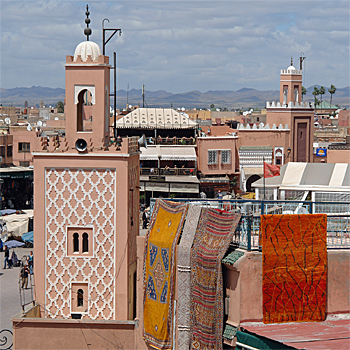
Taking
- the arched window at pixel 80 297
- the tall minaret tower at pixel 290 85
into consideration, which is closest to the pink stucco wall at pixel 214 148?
the tall minaret tower at pixel 290 85

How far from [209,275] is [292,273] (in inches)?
58.9

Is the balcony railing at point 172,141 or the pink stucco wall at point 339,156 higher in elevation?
the balcony railing at point 172,141

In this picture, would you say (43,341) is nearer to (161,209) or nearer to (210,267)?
(161,209)

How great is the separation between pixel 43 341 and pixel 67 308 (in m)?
1.07

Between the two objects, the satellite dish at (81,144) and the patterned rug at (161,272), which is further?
the satellite dish at (81,144)

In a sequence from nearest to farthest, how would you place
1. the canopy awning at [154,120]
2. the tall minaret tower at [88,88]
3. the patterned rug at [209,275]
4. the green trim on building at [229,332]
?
1. the green trim on building at [229,332]
2. the patterned rug at [209,275]
3. the tall minaret tower at [88,88]
4. the canopy awning at [154,120]

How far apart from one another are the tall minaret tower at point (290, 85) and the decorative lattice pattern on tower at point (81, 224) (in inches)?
1350

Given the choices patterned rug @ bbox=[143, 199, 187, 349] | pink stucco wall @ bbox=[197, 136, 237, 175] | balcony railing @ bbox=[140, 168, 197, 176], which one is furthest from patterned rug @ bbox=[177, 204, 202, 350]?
pink stucco wall @ bbox=[197, 136, 237, 175]

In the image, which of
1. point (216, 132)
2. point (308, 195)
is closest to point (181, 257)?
point (308, 195)

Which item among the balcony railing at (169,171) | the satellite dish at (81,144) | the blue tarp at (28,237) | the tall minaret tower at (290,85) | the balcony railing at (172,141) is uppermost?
the tall minaret tower at (290,85)

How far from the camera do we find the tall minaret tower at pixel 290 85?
5009 centimetres

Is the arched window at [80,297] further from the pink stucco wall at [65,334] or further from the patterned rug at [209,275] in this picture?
the patterned rug at [209,275]

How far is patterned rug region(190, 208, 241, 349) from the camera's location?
505 inches

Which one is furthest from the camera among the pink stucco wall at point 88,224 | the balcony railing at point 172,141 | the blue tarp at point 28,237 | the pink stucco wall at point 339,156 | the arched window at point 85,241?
the balcony railing at point 172,141
